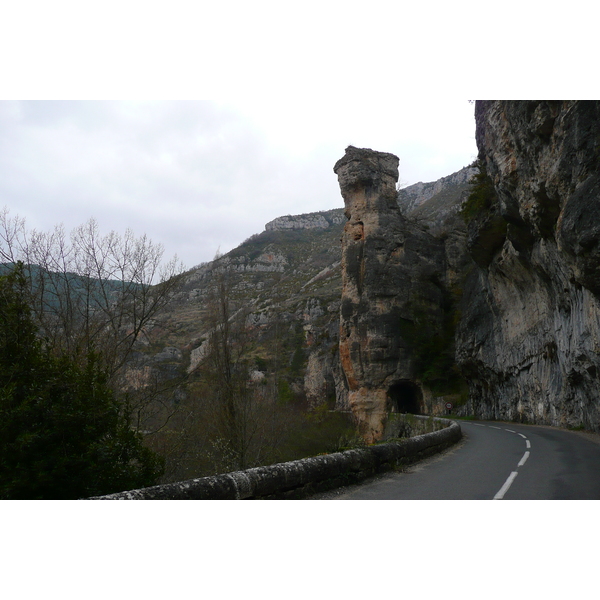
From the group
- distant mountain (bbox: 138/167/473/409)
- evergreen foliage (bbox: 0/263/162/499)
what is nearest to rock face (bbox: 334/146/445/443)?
distant mountain (bbox: 138/167/473/409)

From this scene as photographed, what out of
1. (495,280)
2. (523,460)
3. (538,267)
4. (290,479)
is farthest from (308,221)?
(290,479)

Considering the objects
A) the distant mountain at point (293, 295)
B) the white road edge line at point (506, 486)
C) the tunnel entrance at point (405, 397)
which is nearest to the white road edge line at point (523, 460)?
the white road edge line at point (506, 486)

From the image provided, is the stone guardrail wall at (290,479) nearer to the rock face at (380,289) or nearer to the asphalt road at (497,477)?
the asphalt road at (497,477)

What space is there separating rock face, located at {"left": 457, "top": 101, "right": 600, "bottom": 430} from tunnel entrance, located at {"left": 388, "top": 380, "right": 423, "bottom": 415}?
303 inches

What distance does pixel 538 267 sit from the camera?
2067 centimetres

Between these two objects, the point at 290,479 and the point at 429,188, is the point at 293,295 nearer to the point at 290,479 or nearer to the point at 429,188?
the point at 429,188

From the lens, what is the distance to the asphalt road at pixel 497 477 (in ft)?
23.1

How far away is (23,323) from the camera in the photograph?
21.5 feet

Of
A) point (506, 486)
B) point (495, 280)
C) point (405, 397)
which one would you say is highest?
point (495, 280)

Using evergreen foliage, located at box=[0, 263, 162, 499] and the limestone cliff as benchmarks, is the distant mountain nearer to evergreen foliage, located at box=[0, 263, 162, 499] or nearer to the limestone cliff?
the limestone cliff

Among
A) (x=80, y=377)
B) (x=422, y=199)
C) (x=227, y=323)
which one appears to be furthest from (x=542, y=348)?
(x=422, y=199)

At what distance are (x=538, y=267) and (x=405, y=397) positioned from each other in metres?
25.4

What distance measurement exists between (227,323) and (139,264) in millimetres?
4834

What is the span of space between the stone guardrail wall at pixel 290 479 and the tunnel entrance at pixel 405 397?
104 ft
